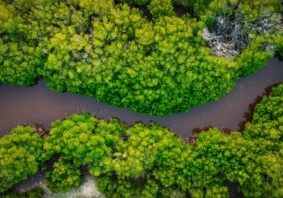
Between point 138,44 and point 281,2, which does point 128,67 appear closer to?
point 138,44

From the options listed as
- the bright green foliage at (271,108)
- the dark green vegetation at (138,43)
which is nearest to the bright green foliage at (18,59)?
the dark green vegetation at (138,43)

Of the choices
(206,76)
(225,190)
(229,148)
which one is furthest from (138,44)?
(225,190)

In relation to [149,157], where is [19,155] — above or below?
below

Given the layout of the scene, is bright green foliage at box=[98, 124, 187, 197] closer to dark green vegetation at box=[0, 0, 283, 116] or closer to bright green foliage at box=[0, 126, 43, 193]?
dark green vegetation at box=[0, 0, 283, 116]

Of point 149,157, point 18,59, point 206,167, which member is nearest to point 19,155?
point 18,59

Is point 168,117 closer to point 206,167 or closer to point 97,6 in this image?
point 206,167

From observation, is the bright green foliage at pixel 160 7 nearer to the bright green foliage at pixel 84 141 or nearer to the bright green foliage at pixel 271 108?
the bright green foliage at pixel 84 141

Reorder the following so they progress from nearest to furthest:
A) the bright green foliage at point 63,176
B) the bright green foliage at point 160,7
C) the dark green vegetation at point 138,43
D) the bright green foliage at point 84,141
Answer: the dark green vegetation at point 138,43 → the bright green foliage at point 84,141 → the bright green foliage at point 160,7 → the bright green foliage at point 63,176
